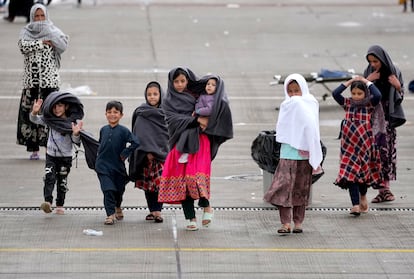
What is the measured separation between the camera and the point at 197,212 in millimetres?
11789

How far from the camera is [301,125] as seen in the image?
10.7 m

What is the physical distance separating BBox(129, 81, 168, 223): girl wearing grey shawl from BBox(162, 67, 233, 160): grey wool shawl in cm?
26

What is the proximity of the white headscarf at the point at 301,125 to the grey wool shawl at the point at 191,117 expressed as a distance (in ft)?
1.65

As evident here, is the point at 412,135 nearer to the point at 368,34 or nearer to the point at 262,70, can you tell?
the point at 262,70

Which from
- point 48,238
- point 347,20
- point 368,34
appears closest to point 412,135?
point 48,238

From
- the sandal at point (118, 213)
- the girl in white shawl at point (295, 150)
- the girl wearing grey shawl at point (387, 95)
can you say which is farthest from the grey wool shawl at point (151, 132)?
the girl wearing grey shawl at point (387, 95)

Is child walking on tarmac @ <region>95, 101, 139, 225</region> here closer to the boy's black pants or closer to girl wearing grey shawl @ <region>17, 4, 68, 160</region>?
the boy's black pants

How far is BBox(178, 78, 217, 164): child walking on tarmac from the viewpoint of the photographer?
10711 millimetres

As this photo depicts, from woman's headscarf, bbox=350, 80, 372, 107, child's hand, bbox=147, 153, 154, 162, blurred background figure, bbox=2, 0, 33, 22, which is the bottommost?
child's hand, bbox=147, 153, 154, 162

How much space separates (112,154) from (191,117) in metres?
0.82

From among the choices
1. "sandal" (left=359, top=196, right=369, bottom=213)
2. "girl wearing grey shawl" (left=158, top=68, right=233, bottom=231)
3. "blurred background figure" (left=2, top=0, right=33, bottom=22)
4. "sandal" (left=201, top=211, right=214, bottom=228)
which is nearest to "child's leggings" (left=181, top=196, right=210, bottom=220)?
"girl wearing grey shawl" (left=158, top=68, right=233, bottom=231)

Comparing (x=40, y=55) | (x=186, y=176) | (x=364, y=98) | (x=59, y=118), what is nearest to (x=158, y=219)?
(x=186, y=176)

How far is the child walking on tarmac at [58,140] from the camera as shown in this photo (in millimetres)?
11352

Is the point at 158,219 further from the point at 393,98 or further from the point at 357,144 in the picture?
the point at 393,98
